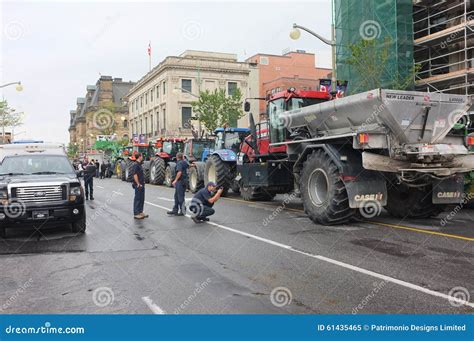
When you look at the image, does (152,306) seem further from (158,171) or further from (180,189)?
(158,171)

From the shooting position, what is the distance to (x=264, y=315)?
432 cm

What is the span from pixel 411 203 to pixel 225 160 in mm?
7260

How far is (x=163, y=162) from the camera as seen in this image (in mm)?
25516

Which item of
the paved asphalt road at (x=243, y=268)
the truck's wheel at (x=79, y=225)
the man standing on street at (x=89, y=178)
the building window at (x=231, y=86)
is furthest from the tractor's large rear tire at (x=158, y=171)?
the building window at (x=231, y=86)

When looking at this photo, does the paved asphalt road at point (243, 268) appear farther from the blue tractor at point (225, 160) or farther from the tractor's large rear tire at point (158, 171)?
the tractor's large rear tire at point (158, 171)

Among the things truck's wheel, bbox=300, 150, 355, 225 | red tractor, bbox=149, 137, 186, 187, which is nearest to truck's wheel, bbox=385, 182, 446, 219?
truck's wheel, bbox=300, 150, 355, 225

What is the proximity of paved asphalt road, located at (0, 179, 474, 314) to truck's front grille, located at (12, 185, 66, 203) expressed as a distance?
0.81 meters

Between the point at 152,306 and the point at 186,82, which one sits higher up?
the point at 186,82

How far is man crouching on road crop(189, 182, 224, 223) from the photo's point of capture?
10664 millimetres

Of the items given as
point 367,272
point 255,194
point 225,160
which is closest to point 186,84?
point 225,160

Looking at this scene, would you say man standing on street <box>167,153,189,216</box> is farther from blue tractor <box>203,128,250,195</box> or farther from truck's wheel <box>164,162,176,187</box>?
truck's wheel <box>164,162,176,187</box>

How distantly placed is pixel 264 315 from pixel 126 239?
5.01 meters

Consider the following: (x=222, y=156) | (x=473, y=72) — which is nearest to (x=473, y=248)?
(x=222, y=156)

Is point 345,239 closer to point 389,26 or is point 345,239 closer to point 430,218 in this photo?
point 430,218
